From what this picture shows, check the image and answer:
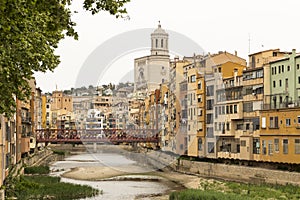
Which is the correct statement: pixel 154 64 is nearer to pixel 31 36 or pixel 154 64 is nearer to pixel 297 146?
pixel 297 146

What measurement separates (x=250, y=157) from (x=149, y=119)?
187ft

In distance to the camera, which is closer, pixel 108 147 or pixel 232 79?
pixel 232 79

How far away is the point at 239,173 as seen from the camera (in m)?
47.8

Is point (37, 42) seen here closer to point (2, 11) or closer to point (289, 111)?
point (2, 11)

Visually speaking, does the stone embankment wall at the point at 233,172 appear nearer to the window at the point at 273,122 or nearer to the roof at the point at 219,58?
the window at the point at 273,122

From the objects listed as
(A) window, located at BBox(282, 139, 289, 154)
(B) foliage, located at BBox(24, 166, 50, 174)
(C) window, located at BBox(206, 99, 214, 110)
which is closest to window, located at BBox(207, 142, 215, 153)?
(C) window, located at BBox(206, 99, 214, 110)

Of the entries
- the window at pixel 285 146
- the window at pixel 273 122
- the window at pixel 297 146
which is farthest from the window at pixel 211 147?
the window at pixel 297 146

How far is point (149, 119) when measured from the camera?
106188mm

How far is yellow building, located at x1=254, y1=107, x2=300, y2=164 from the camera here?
41.8 metres

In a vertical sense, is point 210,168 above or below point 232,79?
below

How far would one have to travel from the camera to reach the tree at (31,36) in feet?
35.5

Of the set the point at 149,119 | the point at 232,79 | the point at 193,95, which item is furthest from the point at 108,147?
the point at 232,79

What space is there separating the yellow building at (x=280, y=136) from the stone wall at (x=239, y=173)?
74.2 inches

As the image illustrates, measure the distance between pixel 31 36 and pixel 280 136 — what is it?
116 feet
